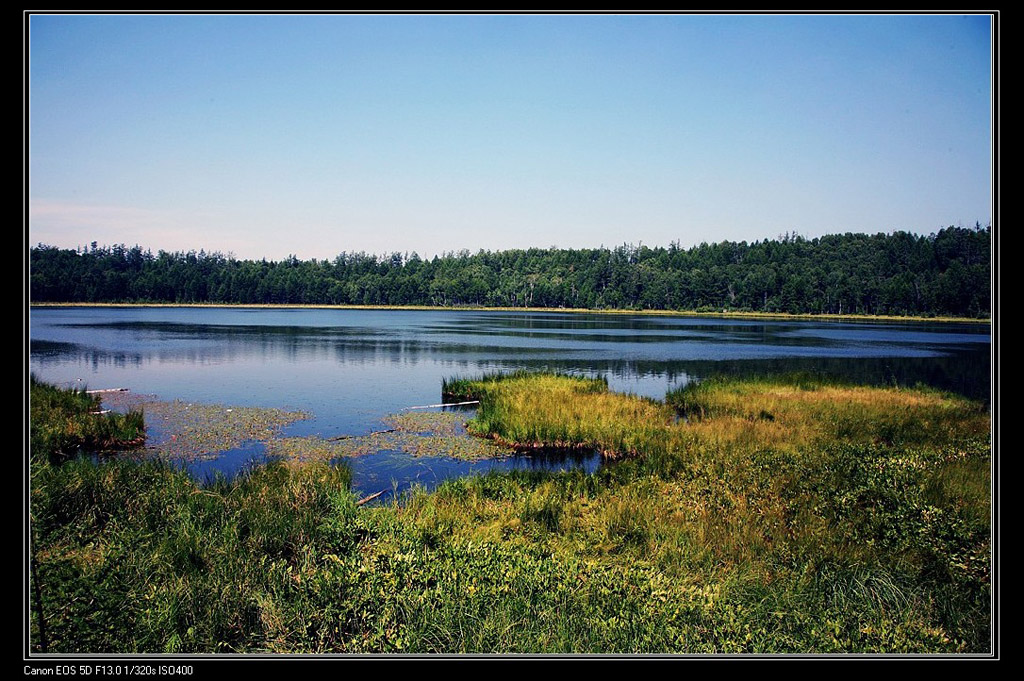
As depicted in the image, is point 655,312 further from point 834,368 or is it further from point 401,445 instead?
point 401,445

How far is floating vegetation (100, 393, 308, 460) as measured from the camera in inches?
651

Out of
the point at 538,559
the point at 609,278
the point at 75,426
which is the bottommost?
the point at 538,559

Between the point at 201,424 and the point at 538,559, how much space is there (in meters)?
15.4

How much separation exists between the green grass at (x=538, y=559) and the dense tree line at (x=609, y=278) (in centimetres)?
5612

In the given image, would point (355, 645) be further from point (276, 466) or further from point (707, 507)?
point (276, 466)

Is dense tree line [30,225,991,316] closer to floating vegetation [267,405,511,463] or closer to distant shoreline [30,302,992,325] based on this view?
distant shoreline [30,302,992,325]

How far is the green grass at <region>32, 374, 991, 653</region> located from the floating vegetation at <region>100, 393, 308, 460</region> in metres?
4.93

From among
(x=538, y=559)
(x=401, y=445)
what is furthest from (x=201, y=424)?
(x=538, y=559)

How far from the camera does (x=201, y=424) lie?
1942cm

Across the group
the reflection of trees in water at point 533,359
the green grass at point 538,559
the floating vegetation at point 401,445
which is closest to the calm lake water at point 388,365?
the reflection of trees in water at point 533,359

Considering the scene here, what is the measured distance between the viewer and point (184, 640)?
6.27m

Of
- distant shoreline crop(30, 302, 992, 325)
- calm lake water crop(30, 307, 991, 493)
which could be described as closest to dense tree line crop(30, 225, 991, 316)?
distant shoreline crop(30, 302, 992, 325)
